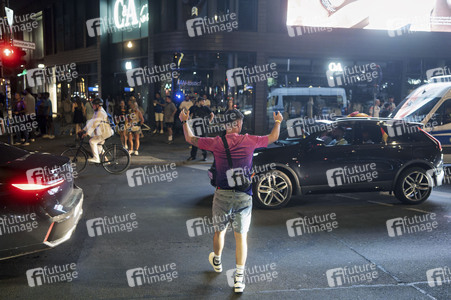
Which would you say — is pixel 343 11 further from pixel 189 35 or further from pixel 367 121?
pixel 367 121

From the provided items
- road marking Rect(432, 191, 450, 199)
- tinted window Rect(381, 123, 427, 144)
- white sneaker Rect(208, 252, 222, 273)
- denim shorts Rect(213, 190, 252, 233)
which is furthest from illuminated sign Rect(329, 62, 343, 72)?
denim shorts Rect(213, 190, 252, 233)

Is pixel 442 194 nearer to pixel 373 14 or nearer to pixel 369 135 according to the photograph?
pixel 369 135

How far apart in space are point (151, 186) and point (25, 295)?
204 inches

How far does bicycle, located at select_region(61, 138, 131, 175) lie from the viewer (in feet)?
33.7

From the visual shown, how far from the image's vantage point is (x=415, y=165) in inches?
303

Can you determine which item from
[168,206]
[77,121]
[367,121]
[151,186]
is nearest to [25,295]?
[168,206]

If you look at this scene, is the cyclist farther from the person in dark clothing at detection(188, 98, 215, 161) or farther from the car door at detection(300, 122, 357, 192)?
the car door at detection(300, 122, 357, 192)

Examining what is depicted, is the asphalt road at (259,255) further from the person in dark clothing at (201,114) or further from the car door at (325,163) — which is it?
the person in dark clothing at (201,114)

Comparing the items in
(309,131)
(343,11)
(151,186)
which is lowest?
(151,186)

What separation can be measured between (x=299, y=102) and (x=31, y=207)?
16.1m

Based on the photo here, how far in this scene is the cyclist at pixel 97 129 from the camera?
33.1ft

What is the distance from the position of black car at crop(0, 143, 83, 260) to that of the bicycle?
5.66 m

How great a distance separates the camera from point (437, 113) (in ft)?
34.8

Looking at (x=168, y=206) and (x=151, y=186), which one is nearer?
(x=168, y=206)
